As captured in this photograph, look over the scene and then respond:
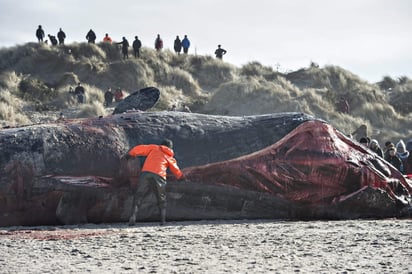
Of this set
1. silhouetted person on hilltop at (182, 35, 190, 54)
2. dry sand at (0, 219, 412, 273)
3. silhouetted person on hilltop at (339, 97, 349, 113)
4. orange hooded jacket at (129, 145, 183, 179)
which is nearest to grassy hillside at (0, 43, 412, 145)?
silhouetted person on hilltop at (339, 97, 349, 113)

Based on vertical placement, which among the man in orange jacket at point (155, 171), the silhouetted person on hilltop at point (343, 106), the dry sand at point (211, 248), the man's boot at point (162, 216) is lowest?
Result: the dry sand at point (211, 248)

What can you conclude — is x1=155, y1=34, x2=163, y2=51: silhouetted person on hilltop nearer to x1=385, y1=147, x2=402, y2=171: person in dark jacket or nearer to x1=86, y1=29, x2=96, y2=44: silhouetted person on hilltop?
x1=86, y1=29, x2=96, y2=44: silhouetted person on hilltop

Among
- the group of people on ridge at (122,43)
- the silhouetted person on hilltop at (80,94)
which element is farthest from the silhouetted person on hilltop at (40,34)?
the silhouetted person on hilltop at (80,94)

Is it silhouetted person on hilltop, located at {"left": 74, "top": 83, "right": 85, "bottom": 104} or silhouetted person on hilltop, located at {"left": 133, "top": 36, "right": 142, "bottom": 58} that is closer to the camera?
silhouetted person on hilltop, located at {"left": 74, "top": 83, "right": 85, "bottom": 104}

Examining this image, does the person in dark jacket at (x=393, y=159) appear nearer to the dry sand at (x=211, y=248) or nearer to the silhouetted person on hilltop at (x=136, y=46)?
the dry sand at (x=211, y=248)

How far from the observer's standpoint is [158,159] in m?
9.26

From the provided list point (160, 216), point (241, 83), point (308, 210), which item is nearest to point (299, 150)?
point (308, 210)

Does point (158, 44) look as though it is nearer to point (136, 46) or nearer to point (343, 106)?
point (136, 46)

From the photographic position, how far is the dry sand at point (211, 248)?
6.21 m

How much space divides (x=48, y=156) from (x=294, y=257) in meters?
4.15

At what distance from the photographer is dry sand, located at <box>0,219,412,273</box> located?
6.21m

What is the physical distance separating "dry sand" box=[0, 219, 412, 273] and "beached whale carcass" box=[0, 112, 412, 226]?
50 centimetres

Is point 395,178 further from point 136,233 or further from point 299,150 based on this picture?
point 136,233

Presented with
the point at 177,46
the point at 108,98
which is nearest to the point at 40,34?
the point at 177,46
